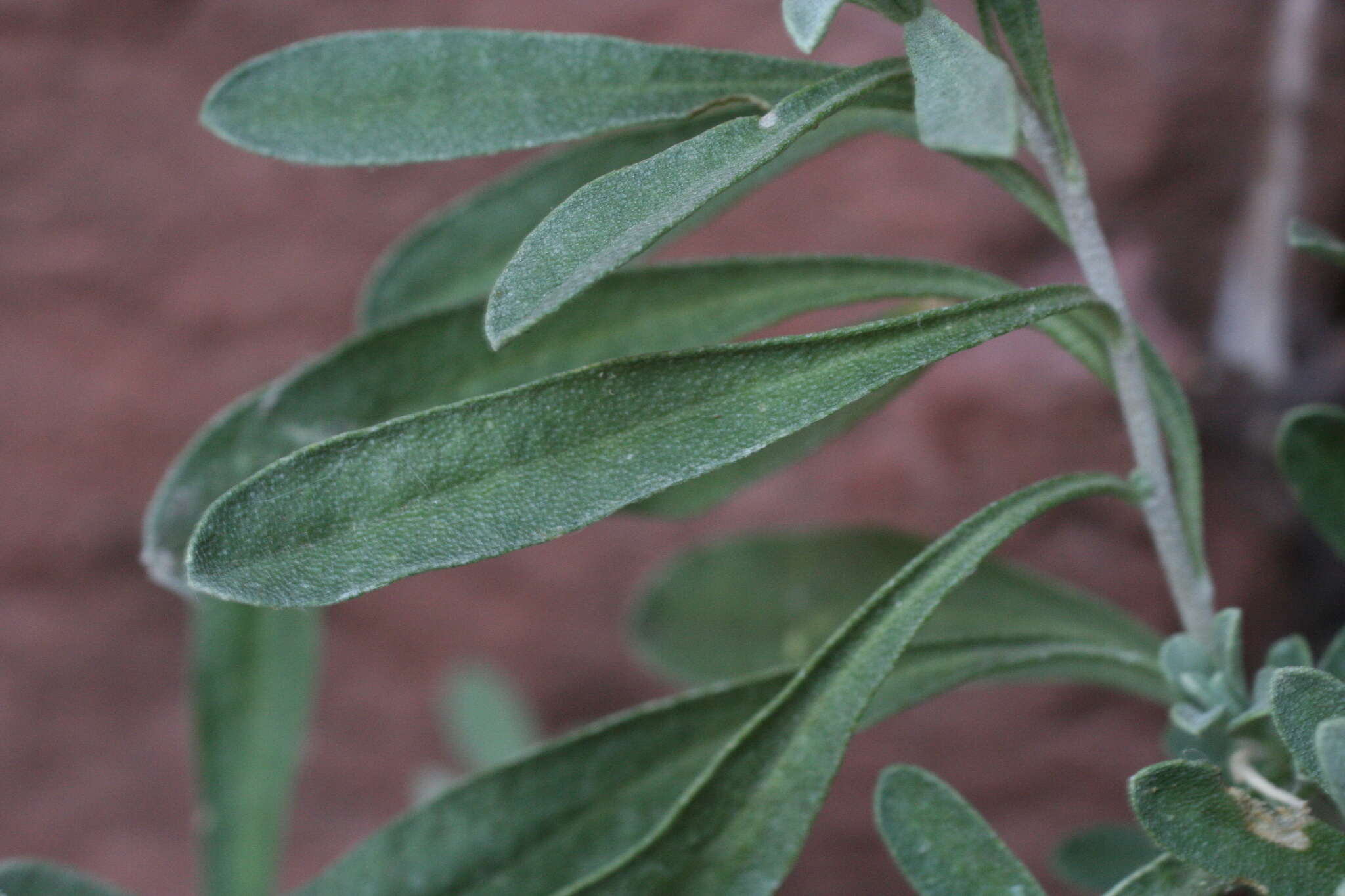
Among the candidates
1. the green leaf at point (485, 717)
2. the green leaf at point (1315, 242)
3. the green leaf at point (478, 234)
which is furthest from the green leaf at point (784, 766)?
the green leaf at point (485, 717)

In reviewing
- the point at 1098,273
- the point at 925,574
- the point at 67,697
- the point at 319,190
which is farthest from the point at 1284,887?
the point at 67,697

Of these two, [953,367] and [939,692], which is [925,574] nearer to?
[939,692]

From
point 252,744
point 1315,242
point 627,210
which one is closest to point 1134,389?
point 1315,242

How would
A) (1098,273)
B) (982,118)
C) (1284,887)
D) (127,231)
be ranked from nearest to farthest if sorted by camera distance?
1. (982,118)
2. (1284,887)
3. (1098,273)
4. (127,231)

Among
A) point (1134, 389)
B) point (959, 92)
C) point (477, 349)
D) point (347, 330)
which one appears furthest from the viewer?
point (347, 330)

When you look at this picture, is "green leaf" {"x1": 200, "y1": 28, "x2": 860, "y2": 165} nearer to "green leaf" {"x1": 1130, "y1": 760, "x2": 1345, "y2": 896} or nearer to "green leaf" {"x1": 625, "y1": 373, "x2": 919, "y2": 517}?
"green leaf" {"x1": 625, "y1": 373, "x2": 919, "y2": 517}

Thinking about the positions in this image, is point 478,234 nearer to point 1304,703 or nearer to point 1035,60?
point 1035,60
